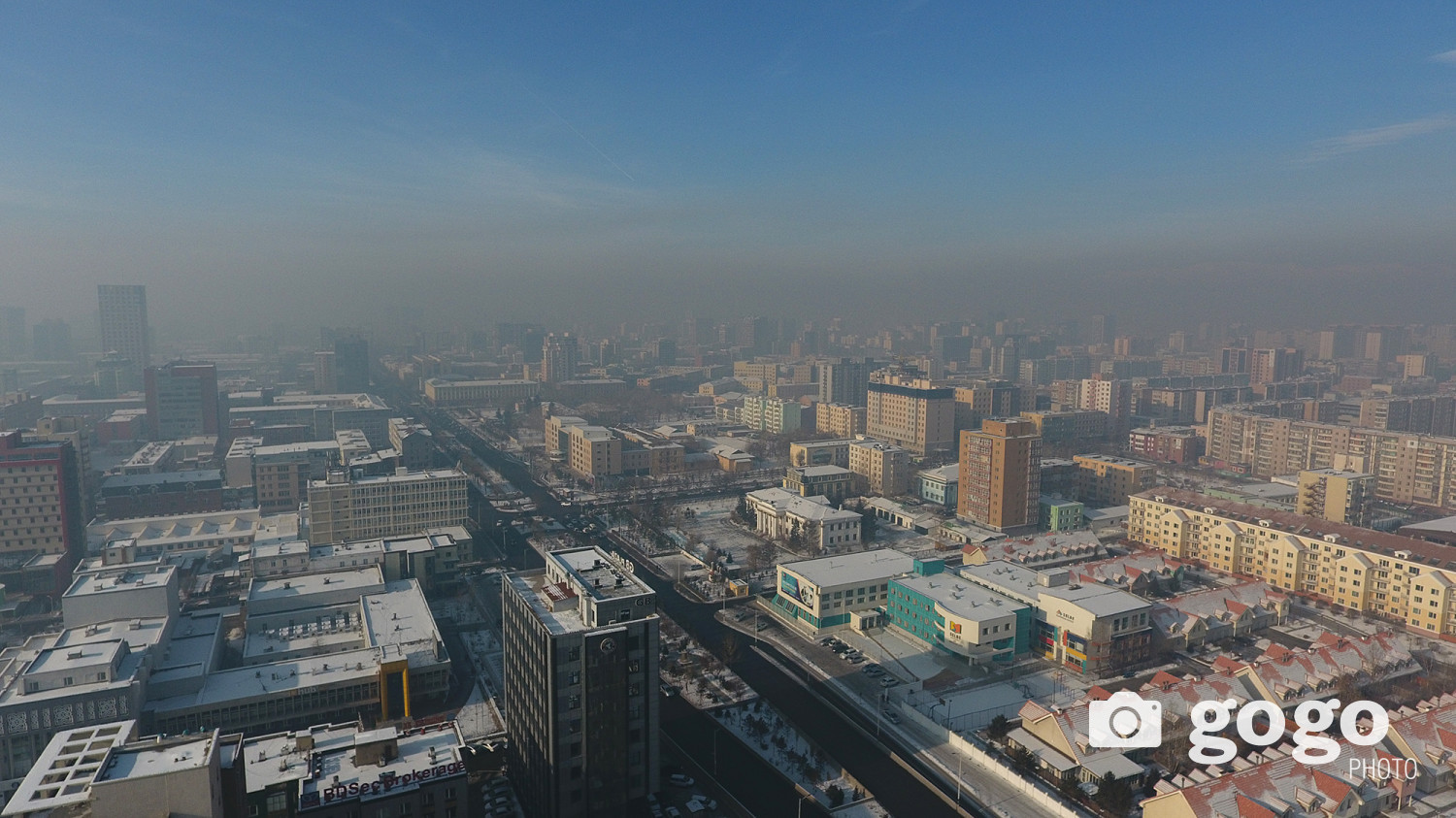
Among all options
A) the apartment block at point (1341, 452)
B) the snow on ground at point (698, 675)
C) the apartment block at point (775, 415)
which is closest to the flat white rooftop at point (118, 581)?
the snow on ground at point (698, 675)

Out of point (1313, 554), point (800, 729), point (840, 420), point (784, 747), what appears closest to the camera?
point (784, 747)

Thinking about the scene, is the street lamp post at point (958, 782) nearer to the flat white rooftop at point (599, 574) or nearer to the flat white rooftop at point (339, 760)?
the flat white rooftop at point (599, 574)

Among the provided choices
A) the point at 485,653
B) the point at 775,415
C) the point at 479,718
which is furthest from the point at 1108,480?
the point at 479,718

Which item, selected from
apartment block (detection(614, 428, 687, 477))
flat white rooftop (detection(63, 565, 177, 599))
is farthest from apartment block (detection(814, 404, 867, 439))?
flat white rooftop (detection(63, 565, 177, 599))

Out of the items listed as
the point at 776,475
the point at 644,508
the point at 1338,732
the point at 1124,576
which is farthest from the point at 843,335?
the point at 1338,732

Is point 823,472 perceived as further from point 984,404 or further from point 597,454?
point 984,404

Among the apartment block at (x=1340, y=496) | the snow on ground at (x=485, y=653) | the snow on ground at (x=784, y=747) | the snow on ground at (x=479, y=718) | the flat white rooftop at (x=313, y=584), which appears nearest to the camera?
the snow on ground at (x=784, y=747)

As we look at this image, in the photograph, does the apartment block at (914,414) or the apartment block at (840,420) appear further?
the apartment block at (840,420)
